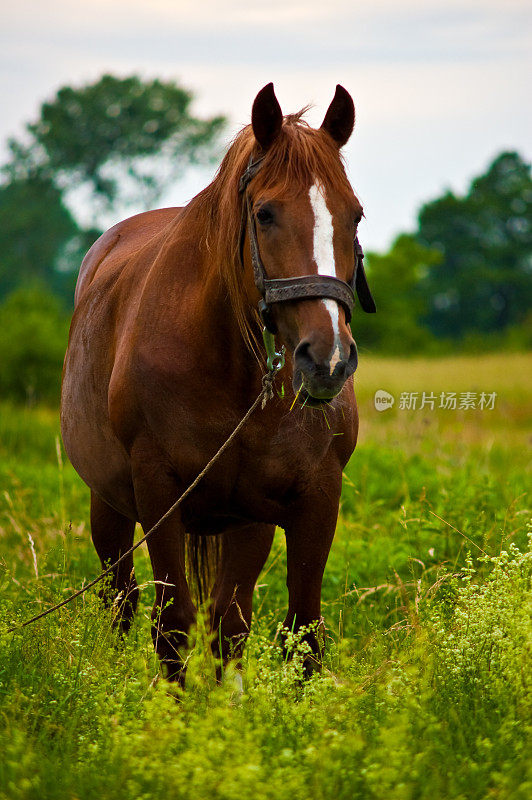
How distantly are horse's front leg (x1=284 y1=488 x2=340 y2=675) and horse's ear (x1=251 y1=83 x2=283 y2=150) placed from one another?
1317mm

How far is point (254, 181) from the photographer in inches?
124

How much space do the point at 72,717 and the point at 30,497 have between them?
4902 mm

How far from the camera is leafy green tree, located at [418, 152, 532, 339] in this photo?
166ft

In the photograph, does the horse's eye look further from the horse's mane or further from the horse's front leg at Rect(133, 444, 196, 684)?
the horse's front leg at Rect(133, 444, 196, 684)

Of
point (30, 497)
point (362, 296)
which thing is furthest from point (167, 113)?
point (362, 296)

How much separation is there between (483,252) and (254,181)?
51603mm

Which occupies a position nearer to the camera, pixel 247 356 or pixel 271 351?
pixel 271 351

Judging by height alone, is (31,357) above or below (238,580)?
below

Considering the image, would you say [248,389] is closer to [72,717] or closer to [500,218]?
[72,717]

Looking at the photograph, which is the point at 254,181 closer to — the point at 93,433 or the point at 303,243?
the point at 303,243

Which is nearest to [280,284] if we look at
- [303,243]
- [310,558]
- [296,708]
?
[303,243]

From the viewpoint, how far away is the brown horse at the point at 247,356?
294 centimetres

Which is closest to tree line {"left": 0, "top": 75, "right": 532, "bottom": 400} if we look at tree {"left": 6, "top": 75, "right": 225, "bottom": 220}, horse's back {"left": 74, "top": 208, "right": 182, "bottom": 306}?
tree {"left": 6, "top": 75, "right": 225, "bottom": 220}

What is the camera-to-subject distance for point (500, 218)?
173 feet
